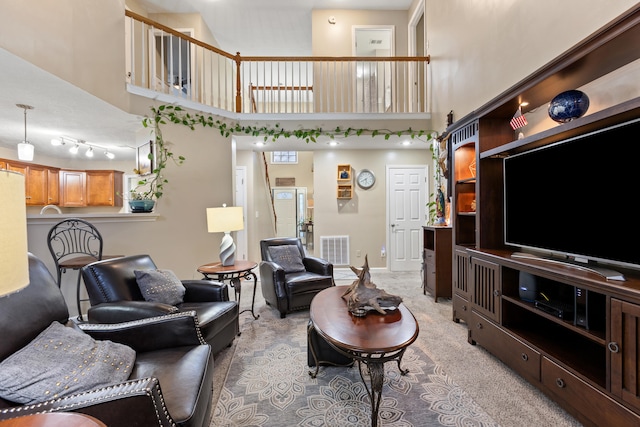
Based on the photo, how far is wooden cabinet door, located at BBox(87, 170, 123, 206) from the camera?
6095 mm

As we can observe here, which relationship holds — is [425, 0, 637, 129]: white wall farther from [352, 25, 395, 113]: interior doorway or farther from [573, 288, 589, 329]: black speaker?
[573, 288, 589, 329]: black speaker

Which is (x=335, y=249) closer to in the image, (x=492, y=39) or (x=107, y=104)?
(x=492, y=39)

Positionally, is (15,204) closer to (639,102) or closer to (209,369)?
(209,369)

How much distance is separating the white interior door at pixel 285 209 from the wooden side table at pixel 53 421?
812cm

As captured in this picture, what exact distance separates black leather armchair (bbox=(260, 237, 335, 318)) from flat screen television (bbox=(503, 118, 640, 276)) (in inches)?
79.7

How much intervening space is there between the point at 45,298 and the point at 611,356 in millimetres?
2778

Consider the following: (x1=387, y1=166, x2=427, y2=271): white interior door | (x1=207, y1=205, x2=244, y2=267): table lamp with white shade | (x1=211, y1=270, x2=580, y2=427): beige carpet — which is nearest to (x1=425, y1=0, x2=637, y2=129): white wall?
(x1=387, y1=166, x2=427, y2=271): white interior door

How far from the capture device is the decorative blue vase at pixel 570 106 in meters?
1.80

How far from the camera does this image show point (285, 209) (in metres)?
9.04

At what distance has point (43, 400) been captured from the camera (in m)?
0.98

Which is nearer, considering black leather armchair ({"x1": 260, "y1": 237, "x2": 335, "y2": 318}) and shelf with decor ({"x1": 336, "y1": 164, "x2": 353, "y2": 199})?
black leather armchair ({"x1": 260, "y1": 237, "x2": 335, "y2": 318})

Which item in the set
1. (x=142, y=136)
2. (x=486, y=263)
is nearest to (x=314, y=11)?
(x=142, y=136)

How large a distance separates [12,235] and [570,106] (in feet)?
8.88

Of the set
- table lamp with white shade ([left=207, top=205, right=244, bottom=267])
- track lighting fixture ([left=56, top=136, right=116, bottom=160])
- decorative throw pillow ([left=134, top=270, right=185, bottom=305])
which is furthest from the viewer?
track lighting fixture ([left=56, top=136, right=116, bottom=160])
